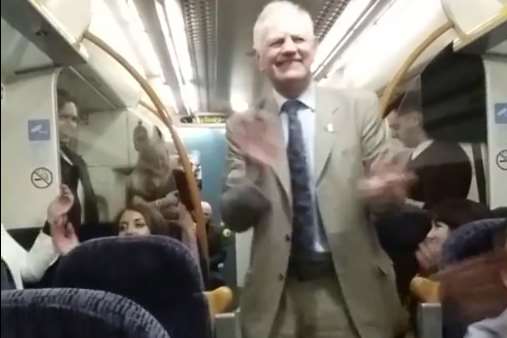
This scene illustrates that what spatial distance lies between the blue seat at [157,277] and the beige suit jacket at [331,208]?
0.13 meters

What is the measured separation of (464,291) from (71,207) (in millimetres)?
917

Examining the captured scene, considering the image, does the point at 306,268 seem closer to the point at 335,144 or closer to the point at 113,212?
the point at 335,144

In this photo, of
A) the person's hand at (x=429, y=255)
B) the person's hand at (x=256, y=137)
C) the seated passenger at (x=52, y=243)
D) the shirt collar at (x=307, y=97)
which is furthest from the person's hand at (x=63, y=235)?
the person's hand at (x=429, y=255)

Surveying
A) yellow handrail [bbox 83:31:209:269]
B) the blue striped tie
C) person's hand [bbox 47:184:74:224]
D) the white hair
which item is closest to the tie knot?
the blue striped tie

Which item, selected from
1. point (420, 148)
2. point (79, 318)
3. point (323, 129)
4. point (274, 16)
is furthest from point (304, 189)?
point (79, 318)

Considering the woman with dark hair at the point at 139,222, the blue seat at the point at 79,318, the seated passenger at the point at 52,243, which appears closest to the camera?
the blue seat at the point at 79,318

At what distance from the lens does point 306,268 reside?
180cm

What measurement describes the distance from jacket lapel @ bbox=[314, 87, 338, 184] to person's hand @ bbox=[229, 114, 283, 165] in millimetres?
88

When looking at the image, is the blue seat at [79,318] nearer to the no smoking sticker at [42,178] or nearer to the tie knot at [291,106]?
the no smoking sticker at [42,178]

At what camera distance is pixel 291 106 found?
1.81 metres

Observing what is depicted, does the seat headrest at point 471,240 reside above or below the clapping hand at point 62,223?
below

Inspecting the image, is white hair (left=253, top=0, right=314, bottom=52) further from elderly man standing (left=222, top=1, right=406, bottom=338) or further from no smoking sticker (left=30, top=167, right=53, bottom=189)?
no smoking sticker (left=30, top=167, right=53, bottom=189)

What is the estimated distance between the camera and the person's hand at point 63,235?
1801 mm

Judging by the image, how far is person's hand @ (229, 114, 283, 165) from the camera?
1786 mm
